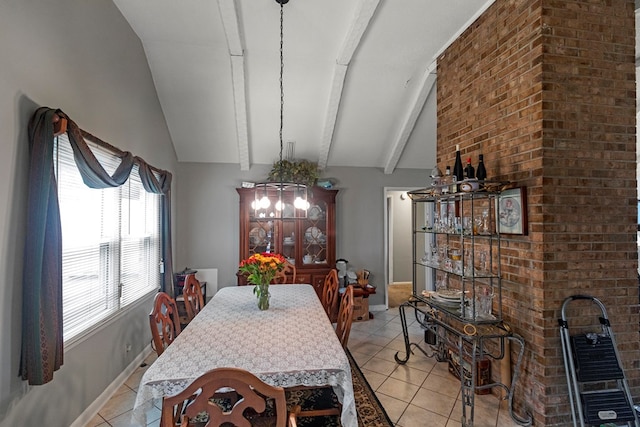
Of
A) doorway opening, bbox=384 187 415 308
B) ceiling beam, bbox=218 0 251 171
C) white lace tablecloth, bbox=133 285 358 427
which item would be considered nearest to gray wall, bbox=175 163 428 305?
ceiling beam, bbox=218 0 251 171

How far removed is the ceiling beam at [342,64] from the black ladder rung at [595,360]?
3.12 metres

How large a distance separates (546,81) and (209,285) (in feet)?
15.9

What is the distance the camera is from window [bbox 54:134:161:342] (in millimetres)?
2191

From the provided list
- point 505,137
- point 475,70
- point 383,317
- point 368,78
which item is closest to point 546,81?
point 505,137

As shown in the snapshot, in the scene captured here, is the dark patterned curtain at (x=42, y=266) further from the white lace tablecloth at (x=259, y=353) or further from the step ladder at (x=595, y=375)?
the step ladder at (x=595, y=375)

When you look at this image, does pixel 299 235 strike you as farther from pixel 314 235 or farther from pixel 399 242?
pixel 399 242

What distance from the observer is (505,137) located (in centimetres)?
249

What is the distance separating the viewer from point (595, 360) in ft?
6.75

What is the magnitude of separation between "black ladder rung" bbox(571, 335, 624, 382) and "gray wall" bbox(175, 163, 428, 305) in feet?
10.7

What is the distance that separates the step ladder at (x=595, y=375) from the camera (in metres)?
2.02

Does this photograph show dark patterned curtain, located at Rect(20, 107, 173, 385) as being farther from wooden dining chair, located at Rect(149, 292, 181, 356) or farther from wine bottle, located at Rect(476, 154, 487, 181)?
wine bottle, located at Rect(476, 154, 487, 181)

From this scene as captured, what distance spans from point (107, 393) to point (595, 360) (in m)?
3.75

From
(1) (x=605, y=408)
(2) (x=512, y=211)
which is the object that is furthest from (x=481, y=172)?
(1) (x=605, y=408)

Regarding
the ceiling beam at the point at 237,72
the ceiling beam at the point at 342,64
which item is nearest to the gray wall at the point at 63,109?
the ceiling beam at the point at 237,72
